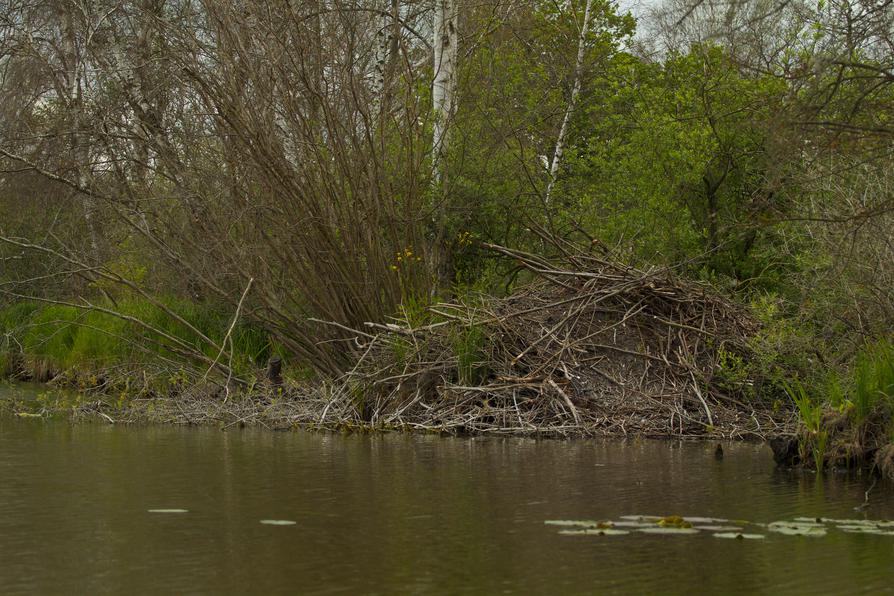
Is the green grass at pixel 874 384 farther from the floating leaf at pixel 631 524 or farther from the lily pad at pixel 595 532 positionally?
the lily pad at pixel 595 532

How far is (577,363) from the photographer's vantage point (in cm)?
1112

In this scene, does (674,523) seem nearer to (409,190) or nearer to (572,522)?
(572,522)

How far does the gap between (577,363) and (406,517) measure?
5.38m

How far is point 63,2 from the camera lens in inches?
812

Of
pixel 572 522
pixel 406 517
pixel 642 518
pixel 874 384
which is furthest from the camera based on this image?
pixel 874 384

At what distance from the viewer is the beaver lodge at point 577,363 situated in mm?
10695

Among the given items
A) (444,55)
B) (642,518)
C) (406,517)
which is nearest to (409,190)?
(444,55)

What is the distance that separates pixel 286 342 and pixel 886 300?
20.2ft

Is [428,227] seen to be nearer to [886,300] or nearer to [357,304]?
[357,304]

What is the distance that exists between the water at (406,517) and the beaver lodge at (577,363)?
106cm

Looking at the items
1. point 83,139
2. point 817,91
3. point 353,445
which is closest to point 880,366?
point 817,91

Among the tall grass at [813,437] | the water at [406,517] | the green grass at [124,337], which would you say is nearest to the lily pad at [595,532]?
Answer: the water at [406,517]

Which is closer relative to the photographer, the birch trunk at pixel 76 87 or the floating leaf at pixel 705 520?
the floating leaf at pixel 705 520

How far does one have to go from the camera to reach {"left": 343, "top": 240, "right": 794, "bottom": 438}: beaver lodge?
1070 centimetres
